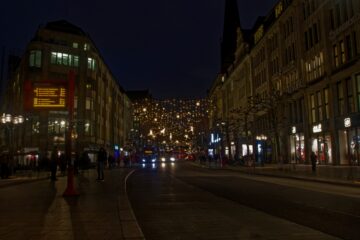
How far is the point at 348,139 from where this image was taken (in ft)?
134

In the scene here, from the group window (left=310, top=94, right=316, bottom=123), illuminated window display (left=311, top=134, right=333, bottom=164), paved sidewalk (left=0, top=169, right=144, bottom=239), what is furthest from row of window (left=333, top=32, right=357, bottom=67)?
paved sidewalk (left=0, top=169, right=144, bottom=239)

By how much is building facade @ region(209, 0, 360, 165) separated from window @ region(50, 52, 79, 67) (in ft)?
107

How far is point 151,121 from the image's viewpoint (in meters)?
141

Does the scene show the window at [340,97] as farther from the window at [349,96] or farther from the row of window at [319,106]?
the row of window at [319,106]

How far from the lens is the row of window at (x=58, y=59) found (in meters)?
71.6

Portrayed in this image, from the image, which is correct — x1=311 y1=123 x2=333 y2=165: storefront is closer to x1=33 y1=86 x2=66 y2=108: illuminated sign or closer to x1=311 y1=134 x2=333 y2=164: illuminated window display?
x1=311 y1=134 x2=333 y2=164: illuminated window display

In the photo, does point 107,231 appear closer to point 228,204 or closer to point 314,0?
point 228,204

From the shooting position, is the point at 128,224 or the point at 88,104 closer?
the point at 128,224

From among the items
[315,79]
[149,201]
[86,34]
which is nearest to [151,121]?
[86,34]

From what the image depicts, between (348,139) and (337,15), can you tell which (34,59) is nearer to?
(337,15)

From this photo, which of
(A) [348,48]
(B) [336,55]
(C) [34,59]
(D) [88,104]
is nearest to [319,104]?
(B) [336,55]

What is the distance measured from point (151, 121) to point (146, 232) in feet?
434

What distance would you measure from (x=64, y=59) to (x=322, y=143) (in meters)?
47.7

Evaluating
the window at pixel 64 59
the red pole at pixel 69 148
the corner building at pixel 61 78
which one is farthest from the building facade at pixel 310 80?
the window at pixel 64 59
